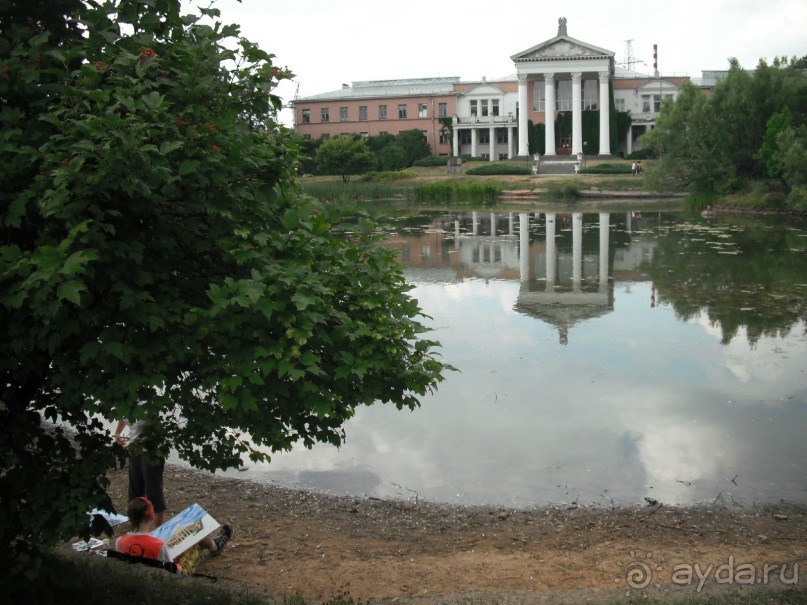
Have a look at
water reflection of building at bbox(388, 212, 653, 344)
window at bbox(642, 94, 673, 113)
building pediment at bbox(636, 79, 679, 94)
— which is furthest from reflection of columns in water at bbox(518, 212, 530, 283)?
building pediment at bbox(636, 79, 679, 94)

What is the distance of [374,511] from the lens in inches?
348

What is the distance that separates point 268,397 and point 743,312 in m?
16.0

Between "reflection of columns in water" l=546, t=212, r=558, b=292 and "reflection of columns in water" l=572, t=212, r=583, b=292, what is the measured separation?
0.55 meters

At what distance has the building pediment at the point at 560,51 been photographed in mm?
82750

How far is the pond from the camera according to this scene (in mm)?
9539

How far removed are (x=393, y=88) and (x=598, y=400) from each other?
89.9m

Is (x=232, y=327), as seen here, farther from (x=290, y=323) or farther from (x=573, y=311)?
(x=573, y=311)

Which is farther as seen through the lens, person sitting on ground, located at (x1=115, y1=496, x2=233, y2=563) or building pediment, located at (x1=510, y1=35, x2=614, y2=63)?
building pediment, located at (x1=510, y1=35, x2=614, y2=63)

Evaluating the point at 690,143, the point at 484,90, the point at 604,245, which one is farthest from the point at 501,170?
the point at 604,245

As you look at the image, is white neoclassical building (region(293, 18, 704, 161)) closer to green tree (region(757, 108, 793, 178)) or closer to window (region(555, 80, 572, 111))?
window (region(555, 80, 572, 111))

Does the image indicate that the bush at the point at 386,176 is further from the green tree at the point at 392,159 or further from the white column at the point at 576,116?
the white column at the point at 576,116

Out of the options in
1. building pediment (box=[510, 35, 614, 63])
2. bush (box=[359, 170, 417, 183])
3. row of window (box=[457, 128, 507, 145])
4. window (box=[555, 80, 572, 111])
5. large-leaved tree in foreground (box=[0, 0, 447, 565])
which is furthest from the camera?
row of window (box=[457, 128, 507, 145])

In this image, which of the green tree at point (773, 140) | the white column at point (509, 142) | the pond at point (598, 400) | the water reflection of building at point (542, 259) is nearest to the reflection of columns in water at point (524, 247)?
the water reflection of building at point (542, 259)

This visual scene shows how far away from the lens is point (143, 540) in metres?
6.68
